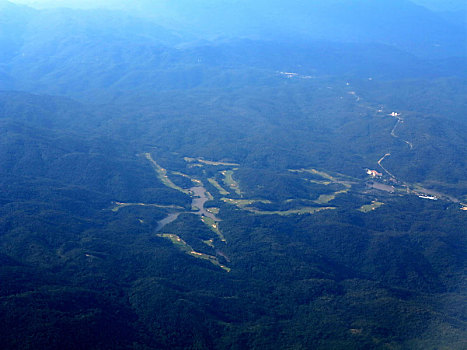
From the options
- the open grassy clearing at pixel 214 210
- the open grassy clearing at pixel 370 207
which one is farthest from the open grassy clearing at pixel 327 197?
the open grassy clearing at pixel 214 210

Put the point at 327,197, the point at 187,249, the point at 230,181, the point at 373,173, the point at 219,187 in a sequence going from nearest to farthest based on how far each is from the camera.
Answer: the point at 187,249
the point at 327,197
the point at 219,187
the point at 230,181
the point at 373,173

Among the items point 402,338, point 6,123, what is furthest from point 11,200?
point 402,338

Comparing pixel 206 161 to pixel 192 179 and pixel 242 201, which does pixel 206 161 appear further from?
pixel 242 201

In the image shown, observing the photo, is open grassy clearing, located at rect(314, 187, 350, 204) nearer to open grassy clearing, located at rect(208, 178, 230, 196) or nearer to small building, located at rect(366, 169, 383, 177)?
small building, located at rect(366, 169, 383, 177)

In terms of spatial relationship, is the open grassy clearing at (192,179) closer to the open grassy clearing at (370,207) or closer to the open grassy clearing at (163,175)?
the open grassy clearing at (163,175)

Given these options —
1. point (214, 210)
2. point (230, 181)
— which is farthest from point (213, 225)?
point (230, 181)

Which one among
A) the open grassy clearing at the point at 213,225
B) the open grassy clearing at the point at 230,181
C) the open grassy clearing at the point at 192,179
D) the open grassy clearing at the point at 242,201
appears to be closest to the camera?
the open grassy clearing at the point at 213,225
